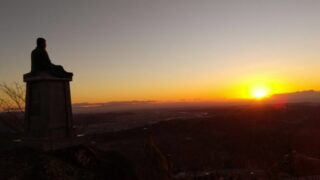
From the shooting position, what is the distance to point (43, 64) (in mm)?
11953

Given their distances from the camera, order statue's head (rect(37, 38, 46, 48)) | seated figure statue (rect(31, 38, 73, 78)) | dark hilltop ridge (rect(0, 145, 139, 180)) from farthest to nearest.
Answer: statue's head (rect(37, 38, 46, 48)) → seated figure statue (rect(31, 38, 73, 78)) → dark hilltop ridge (rect(0, 145, 139, 180))

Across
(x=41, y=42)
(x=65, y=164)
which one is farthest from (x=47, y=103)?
(x=65, y=164)

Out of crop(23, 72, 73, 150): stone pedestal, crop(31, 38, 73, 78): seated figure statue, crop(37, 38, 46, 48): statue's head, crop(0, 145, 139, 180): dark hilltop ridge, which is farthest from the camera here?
crop(37, 38, 46, 48): statue's head

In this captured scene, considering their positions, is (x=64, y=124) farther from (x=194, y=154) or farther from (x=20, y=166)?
(x=194, y=154)

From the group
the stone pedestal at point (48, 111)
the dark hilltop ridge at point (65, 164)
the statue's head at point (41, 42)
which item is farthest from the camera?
the statue's head at point (41, 42)

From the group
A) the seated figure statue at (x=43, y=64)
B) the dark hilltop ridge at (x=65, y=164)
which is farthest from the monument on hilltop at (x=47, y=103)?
the dark hilltop ridge at (x=65, y=164)

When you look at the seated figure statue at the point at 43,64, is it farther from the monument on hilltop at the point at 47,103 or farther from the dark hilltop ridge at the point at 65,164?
the dark hilltop ridge at the point at 65,164

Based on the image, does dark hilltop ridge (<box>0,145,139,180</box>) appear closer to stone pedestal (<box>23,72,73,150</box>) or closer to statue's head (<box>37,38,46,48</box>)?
stone pedestal (<box>23,72,73,150</box>)

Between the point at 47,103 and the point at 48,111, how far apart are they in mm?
239

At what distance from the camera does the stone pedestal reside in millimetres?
11562

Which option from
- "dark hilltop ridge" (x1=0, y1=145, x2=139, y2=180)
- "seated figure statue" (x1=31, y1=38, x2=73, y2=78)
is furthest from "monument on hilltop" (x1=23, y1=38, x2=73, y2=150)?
"dark hilltop ridge" (x1=0, y1=145, x2=139, y2=180)

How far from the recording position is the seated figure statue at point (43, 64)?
1188 cm

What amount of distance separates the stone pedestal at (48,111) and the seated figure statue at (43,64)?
15 centimetres

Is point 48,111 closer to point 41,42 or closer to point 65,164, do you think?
point 65,164
